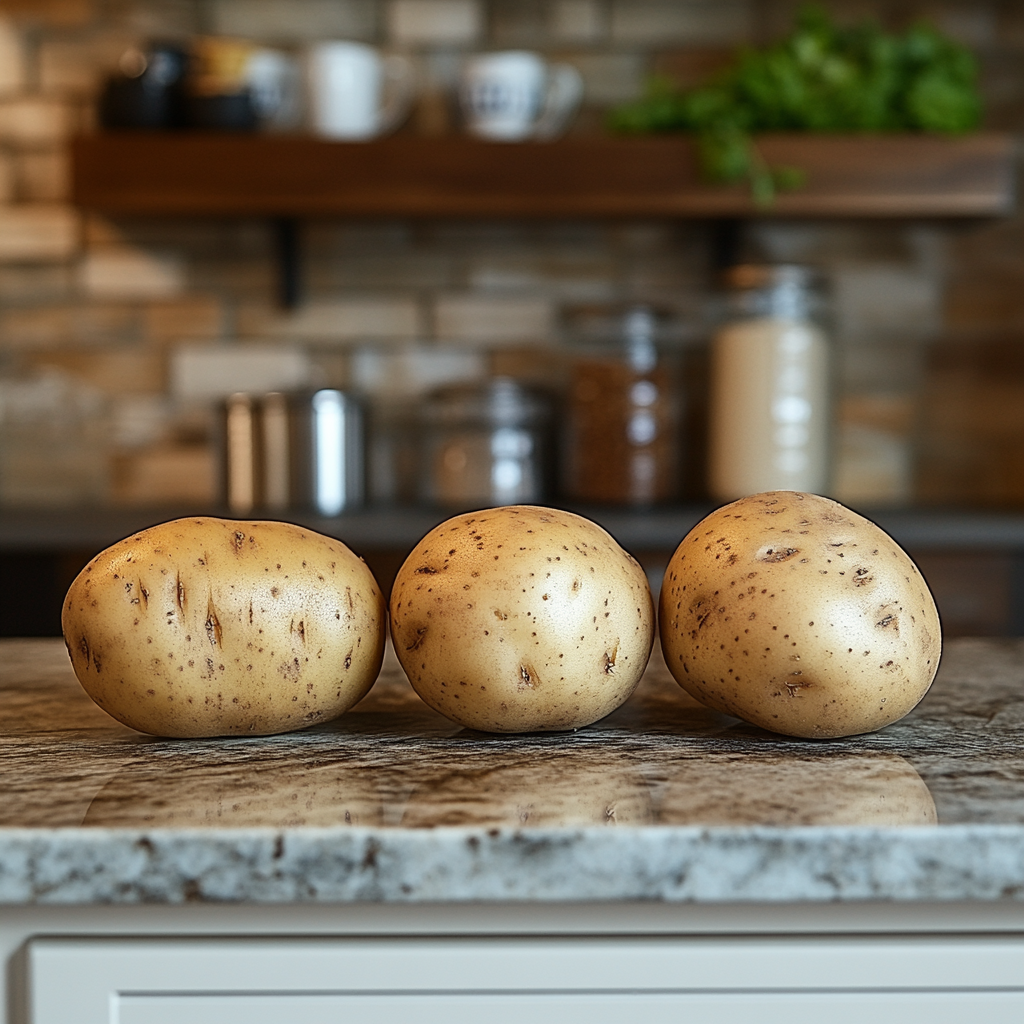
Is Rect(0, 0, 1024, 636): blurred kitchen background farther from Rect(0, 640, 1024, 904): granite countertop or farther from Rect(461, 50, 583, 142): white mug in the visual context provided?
Rect(0, 640, 1024, 904): granite countertop

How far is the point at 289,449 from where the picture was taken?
209 centimetres

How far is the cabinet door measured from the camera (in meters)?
0.47

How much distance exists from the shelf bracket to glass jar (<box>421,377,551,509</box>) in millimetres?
415

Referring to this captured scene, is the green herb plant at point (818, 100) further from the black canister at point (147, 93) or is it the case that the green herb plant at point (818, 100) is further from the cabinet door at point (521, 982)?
the cabinet door at point (521, 982)

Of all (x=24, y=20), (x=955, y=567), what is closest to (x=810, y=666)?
(x=955, y=567)

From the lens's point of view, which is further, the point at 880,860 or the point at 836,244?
the point at 836,244

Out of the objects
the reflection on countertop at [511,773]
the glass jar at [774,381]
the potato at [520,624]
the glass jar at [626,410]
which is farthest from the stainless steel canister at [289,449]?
the potato at [520,624]

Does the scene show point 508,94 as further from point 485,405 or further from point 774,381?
point 774,381

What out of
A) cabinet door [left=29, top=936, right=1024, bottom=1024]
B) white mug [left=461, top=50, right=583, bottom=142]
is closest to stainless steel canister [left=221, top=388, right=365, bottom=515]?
white mug [left=461, top=50, right=583, bottom=142]

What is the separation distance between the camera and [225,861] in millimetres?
456

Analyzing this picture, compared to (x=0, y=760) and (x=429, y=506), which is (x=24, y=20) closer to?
(x=429, y=506)

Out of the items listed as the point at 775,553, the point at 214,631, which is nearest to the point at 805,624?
the point at 775,553

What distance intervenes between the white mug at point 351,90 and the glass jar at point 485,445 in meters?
0.50

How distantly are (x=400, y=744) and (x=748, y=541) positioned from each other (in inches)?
8.1
